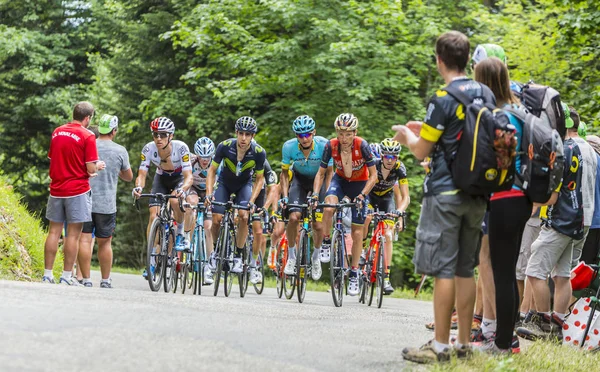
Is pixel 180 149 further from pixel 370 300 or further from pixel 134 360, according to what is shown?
pixel 134 360

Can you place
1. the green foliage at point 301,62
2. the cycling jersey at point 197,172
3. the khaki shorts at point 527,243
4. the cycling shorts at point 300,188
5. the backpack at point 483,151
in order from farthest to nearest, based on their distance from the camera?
the green foliage at point 301,62
the cycling jersey at point 197,172
the cycling shorts at point 300,188
the khaki shorts at point 527,243
the backpack at point 483,151

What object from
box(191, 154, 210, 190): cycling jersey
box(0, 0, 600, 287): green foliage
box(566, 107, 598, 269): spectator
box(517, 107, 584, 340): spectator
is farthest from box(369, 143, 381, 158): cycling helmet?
box(0, 0, 600, 287): green foliage

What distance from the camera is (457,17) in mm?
31484

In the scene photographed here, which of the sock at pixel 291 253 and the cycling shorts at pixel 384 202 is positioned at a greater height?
the cycling shorts at pixel 384 202

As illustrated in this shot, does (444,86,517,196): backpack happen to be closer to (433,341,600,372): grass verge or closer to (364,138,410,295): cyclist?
(433,341,600,372): grass verge

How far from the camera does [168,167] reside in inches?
576

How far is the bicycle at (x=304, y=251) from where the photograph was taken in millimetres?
13898

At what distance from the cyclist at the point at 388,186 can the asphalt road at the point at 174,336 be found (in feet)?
14.1

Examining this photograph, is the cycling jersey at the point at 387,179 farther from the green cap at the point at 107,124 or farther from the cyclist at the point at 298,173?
the green cap at the point at 107,124

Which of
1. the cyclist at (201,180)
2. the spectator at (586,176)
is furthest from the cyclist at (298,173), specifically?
the spectator at (586,176)

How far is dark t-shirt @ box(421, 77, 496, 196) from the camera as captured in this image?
7.11m

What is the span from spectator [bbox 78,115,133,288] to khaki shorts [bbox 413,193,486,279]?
24.0 feet

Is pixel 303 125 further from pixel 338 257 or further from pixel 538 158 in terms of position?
pixel 538 158

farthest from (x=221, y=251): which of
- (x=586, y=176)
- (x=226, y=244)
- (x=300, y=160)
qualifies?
(x=586, y=176)
